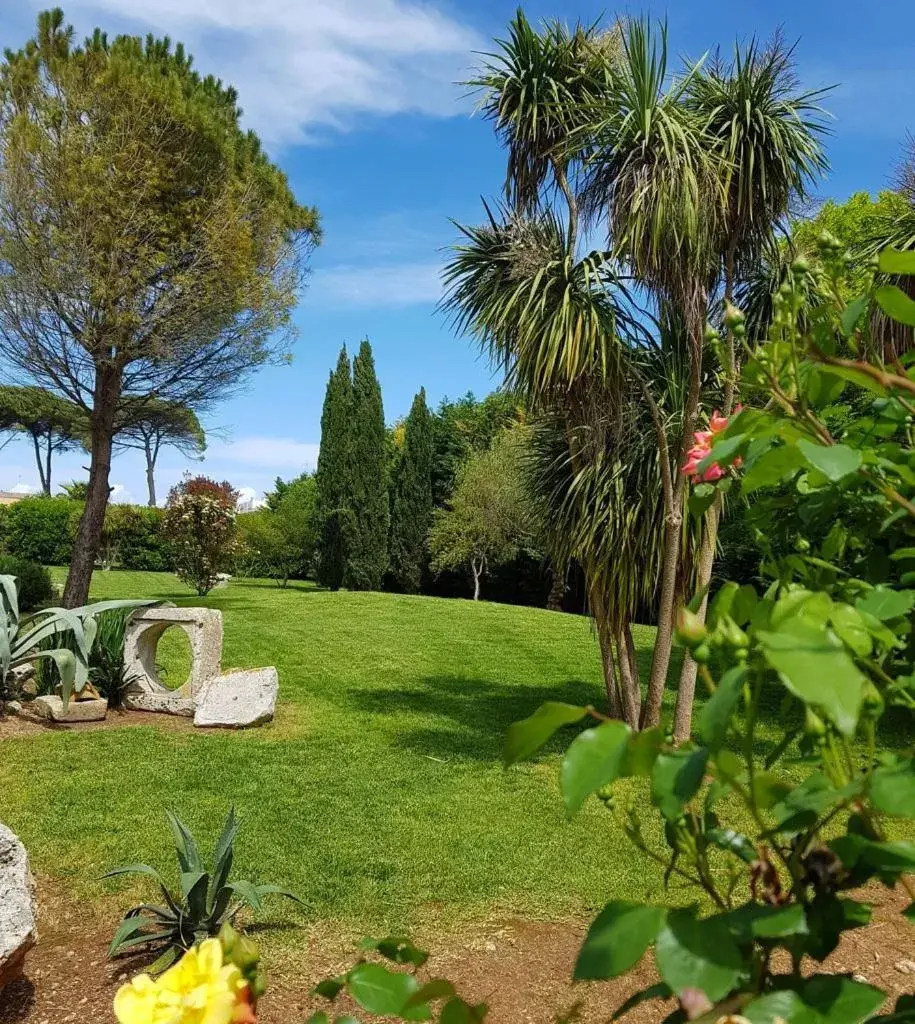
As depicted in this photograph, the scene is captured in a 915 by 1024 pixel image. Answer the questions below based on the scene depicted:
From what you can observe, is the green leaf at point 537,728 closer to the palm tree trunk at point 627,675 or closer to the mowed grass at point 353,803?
the mowed grass at point 353,803

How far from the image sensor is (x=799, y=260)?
94 cm

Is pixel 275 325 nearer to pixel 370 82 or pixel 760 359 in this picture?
pixel 370 82

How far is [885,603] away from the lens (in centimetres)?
70

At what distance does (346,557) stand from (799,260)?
77.0 ft

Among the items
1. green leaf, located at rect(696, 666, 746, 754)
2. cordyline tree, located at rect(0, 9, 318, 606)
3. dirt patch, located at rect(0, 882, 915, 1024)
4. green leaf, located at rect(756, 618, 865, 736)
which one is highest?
cordyline tree, located at rect(0, 9, 318, 606)

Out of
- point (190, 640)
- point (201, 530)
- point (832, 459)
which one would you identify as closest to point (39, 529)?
point (201, 530)

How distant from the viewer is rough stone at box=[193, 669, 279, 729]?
6914 mm

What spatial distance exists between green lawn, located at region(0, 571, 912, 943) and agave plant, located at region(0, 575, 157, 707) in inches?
18.2

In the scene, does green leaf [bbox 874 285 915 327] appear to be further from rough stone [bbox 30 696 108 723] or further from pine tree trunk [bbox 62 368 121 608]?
pine tree trunk [bbox 62 368 121 608]

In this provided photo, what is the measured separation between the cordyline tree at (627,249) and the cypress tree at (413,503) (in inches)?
730

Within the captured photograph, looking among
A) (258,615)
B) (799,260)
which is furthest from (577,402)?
(258,615)

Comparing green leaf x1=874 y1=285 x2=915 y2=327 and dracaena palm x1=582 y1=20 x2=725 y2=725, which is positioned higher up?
dracaena palm x1=582 y1=20 x2=725 y2=725

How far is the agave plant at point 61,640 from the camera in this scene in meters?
6.48

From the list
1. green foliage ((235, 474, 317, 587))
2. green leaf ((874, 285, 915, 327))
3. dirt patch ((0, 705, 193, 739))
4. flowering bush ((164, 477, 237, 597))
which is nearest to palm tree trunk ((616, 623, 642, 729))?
dirt patch ((0, 705, 193, 739))
